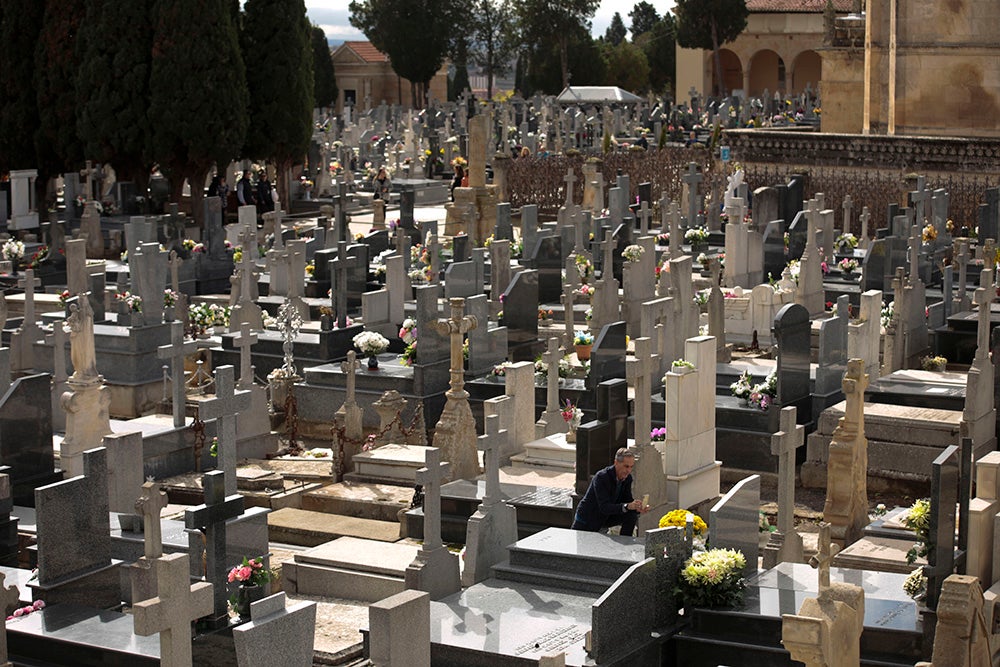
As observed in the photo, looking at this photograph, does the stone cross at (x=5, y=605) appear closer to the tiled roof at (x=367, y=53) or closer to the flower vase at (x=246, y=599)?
the flower vase at (x=246, y=599)

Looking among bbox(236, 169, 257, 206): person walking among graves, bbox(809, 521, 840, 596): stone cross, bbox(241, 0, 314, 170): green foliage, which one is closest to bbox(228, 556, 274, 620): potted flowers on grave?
bbox(809, 521, 840, 596): stone cross

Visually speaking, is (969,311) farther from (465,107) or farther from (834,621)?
(465,107)

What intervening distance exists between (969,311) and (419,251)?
7.64 meters

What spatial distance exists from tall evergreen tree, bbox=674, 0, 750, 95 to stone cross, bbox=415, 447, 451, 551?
56833 mm

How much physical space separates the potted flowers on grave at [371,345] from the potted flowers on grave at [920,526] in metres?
7.14

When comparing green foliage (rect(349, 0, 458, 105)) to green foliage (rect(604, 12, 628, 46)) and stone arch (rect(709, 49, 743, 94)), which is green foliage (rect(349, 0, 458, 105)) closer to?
stone arch (rect(709, 49, 743, 94))

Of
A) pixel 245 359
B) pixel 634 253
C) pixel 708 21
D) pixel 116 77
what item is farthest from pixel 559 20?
pixel 245 359

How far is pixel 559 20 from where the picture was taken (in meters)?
69.0

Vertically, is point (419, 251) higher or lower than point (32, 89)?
lower

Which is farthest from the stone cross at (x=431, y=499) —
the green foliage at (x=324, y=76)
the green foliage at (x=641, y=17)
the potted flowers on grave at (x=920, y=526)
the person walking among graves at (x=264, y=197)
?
the green foliage at (x=641, y=17)

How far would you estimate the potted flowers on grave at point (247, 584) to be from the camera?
31.7 feet

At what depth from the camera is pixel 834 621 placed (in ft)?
21.5

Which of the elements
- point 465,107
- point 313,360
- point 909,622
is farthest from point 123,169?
point 909,622

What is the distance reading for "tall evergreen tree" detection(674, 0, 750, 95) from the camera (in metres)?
65.4
